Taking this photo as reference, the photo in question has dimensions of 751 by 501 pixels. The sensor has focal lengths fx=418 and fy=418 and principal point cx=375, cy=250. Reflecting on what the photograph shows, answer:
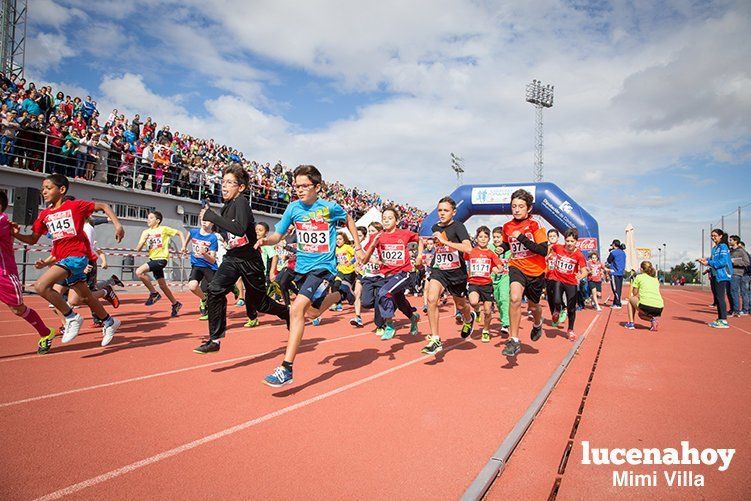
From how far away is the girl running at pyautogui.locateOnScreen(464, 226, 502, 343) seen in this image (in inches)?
301

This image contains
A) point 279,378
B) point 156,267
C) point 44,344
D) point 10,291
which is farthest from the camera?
point 156,267

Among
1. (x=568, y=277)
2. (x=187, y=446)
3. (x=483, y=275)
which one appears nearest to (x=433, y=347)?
(x=483, y=275)

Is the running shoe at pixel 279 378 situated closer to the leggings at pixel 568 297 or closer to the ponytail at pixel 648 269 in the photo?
the leggings at pixel 568 297

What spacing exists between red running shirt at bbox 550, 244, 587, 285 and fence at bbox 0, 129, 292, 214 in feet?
30.3

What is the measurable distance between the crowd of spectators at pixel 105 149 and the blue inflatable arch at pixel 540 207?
10.5 m

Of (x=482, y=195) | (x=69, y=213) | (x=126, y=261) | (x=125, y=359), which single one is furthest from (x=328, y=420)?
(x=482, y=195)

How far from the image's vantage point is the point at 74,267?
18.0ft

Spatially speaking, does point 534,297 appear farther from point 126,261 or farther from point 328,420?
point 126,261

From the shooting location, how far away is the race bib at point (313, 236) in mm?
4668

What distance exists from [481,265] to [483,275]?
203 millimetres

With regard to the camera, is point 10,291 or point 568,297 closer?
point 10,291

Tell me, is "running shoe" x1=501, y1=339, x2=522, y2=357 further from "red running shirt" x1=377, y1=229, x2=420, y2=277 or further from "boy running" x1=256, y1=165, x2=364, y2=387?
"red running shirt" x1=377, y1=229, x2=420, y2=277

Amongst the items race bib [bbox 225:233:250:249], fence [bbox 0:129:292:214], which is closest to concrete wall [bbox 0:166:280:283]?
fence [bbox 0:129:292:214]

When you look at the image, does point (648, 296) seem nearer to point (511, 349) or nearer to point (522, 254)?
point (522, 254)
